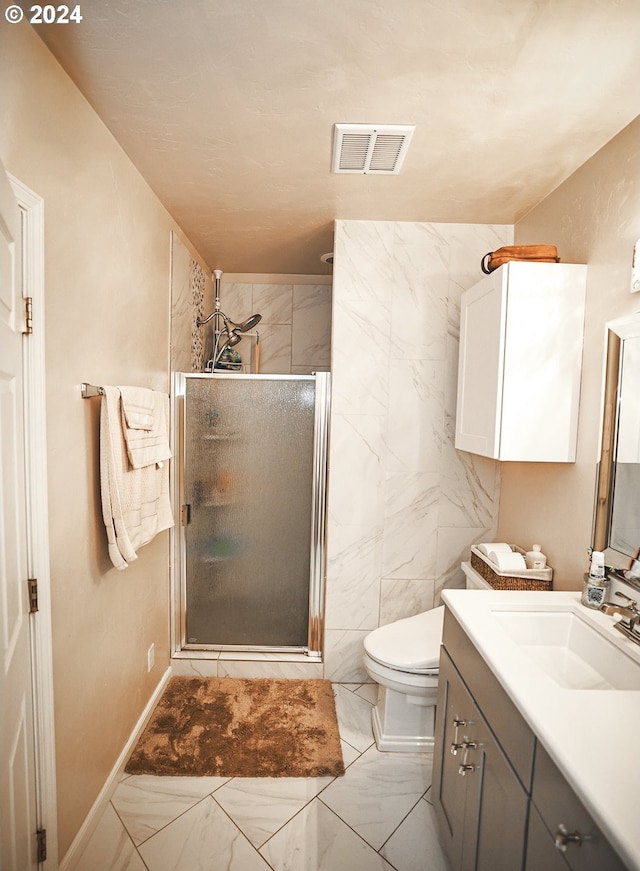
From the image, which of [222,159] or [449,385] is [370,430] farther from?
[222,159]

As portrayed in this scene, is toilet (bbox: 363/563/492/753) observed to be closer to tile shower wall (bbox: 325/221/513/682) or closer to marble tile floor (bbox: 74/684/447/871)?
marble tile floor (bbox: 74/684/447/871)

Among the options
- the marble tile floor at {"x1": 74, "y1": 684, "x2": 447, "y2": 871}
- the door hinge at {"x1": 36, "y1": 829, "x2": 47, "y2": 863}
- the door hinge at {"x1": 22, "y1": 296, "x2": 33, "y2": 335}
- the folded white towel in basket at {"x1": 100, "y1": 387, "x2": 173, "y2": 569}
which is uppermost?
the door hinge at {"x1": 22, "y1": 296, "x2": 33, "y2": 335}

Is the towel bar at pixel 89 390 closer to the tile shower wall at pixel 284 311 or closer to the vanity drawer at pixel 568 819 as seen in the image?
the vanity drawer at pixel 568 819

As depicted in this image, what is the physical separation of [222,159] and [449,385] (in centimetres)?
146

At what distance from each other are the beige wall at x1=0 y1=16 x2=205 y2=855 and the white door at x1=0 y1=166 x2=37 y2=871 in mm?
120

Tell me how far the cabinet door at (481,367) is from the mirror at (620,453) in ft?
1.18

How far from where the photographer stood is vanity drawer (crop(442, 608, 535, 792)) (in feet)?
3.27

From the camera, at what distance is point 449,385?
2.45m

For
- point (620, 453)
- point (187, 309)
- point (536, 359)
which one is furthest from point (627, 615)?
point (187, 309)

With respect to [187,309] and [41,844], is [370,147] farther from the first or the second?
[41,844]

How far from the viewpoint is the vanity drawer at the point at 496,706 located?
997mm

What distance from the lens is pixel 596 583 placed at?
1.47 m

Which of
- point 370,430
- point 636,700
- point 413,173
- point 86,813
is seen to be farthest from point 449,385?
point 86,813

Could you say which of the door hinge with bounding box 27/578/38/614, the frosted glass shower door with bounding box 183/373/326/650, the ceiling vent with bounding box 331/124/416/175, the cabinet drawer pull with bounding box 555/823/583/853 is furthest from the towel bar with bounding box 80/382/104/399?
the cabinet drawer pull with bounding box 555/823/583/853
